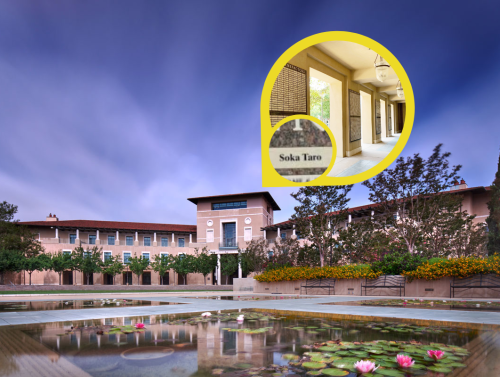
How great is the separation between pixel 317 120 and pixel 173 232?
4090 centimetres

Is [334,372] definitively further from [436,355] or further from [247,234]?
[247,234]

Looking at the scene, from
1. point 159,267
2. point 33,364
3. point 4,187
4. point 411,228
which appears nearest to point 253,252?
point 159,267

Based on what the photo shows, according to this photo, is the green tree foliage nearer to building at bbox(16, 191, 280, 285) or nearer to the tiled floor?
the tiled floor

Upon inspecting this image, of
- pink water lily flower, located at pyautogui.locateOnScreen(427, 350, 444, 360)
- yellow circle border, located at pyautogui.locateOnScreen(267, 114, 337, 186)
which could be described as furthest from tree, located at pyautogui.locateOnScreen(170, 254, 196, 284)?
pink water lily flower, located at pyautogui.locateOnScreen(427, 350, 444, 360)

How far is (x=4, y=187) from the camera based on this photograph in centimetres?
3161

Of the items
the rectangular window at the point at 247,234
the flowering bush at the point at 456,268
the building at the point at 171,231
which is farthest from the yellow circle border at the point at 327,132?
the rectangular window at the point at 247,234

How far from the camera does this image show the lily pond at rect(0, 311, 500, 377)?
97.1 inches

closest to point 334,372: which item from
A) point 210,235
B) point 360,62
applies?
point 360,62

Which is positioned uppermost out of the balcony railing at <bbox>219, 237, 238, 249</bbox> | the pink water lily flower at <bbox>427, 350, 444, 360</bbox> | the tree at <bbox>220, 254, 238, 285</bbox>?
the pink water lily flower at <bbox>427, 350, 444, 360</bbox>

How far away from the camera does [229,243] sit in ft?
138

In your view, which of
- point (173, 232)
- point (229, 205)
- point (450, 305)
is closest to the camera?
point (450, 305)

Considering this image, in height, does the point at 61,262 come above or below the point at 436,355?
below

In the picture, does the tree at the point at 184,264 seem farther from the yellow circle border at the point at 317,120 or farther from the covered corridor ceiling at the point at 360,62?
the covered corridor ceiling at the point at 360,62

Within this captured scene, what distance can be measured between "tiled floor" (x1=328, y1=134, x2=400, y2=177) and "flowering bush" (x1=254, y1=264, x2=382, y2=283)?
8.95 meters
